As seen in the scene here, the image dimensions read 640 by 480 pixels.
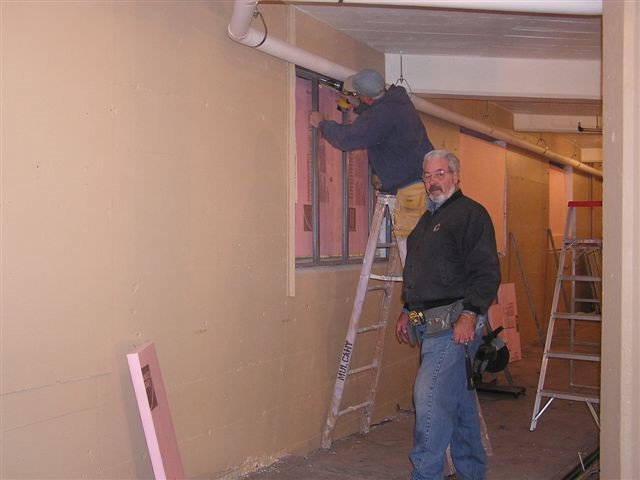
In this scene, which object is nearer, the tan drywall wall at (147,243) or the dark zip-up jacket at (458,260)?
the tan drywall wall at (147,243)

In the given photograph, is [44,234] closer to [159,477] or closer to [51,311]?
[51,311]

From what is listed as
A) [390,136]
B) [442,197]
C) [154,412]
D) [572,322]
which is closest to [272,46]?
[390,136]

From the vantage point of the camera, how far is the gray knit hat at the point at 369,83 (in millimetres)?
4449

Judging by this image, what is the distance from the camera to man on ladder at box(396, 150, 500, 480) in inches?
138

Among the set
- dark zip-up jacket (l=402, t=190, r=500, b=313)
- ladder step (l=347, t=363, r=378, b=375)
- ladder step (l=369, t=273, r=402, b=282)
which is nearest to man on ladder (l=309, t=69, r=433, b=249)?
ladder step (l=369, t=273, r=402, b=282)

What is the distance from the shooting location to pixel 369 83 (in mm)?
4449

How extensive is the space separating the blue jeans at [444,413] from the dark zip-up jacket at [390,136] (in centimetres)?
127

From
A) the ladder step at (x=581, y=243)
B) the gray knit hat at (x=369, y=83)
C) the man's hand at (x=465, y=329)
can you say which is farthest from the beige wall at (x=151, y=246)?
the ladder step at (x=581, y=243)

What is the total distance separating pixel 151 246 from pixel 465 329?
1530 mm

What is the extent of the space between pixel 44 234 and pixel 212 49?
145cm

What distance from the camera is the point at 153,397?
304cm

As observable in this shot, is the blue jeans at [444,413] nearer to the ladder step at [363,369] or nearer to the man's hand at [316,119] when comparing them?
the ladder step at [363,369]

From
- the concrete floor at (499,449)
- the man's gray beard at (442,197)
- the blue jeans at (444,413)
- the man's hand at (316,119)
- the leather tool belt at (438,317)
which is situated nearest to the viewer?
the blue jeans at (444,413)

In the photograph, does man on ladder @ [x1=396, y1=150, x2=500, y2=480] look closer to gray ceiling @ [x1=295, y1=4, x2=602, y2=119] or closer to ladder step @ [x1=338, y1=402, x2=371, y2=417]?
ladder step @ [x1=338, y1=402, x2=371, y2=417]
